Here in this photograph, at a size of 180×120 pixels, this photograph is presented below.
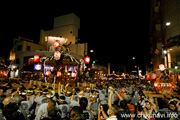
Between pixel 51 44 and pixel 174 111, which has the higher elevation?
pixel 51 44

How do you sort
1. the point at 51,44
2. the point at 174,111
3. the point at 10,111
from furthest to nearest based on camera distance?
the point at 51,44, the point at 174,111, the point at 10,111

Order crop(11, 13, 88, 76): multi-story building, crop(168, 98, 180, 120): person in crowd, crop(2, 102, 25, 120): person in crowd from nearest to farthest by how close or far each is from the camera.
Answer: crop(2, 102, 25, 120): person in crowd
crop(168, 98, 180, 120): person in crowd
crop(11, 13, 88, 76): multi-story building

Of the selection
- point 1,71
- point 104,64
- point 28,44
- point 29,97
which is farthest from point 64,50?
point 104,64

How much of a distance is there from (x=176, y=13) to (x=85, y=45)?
21706 mm

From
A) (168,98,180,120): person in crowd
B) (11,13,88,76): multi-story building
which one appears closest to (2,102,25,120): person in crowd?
(168,98,180,120): person in crowd

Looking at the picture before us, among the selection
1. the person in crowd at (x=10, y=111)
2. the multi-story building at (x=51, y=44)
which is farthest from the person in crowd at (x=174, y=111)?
the multi-story building at (x=51, y=44)

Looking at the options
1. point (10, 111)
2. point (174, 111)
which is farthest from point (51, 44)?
point (174, 111)

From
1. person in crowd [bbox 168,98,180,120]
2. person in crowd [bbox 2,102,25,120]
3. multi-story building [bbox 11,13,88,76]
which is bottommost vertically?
person in crowd [bbox 168,98,180,120]

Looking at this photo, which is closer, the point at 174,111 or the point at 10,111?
the point at 10,111

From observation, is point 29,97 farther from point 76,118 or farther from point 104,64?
point 104,64

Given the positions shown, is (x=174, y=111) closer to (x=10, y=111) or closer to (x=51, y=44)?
(x=10, y=111)

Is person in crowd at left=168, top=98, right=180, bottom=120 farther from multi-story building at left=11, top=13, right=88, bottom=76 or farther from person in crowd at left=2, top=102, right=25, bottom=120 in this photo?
multi-story building at left=11, top=13, right=88, bottom=76

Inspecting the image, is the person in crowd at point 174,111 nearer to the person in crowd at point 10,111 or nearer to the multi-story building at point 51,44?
the person in crowd at point 10,111

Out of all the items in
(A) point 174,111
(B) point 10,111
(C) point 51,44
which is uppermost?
(C) point 51,44
